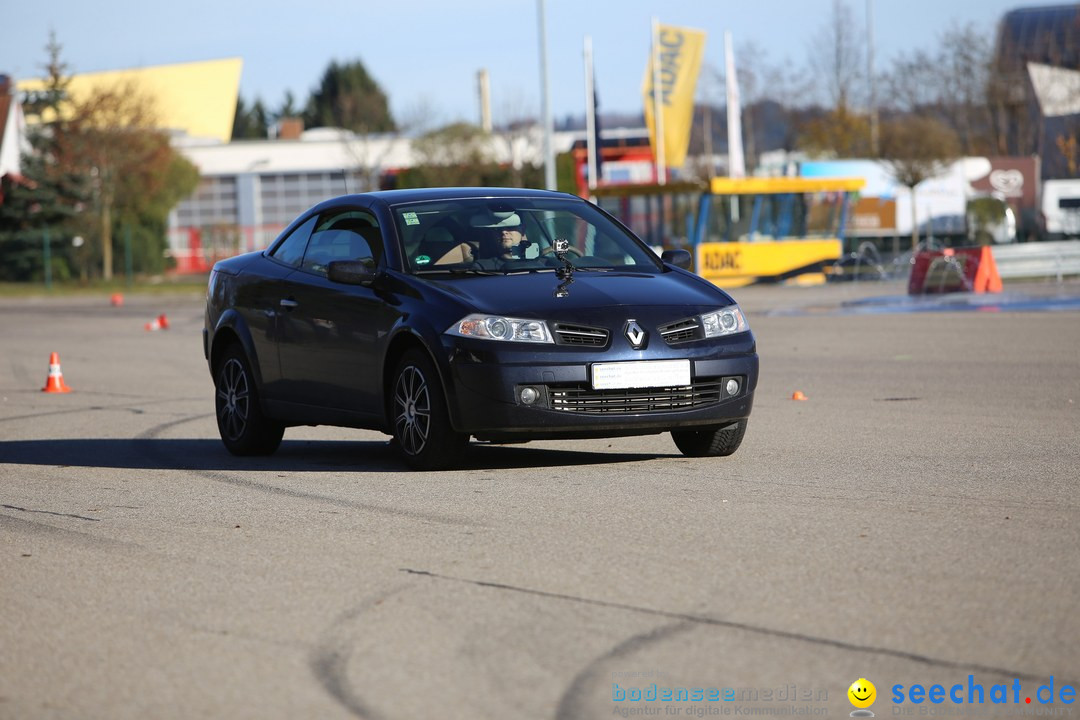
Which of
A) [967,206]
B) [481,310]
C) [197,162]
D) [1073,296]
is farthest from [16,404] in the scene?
[197,162]

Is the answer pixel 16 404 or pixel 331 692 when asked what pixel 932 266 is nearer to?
pixel 16 404

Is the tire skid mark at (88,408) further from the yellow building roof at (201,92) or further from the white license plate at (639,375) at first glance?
the yellow building roof at (201,92)

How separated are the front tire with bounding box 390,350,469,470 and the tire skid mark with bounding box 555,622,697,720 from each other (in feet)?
12.0

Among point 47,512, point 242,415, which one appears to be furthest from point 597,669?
point 242,415

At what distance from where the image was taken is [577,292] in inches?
339

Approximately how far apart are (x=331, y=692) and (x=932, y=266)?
1052 inches

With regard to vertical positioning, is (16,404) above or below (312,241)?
below

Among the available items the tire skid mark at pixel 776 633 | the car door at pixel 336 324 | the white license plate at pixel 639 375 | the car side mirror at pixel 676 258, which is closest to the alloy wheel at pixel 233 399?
the car door at pixel 336 324

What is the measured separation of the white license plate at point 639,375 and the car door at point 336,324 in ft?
4.18

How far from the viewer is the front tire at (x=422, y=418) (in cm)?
853

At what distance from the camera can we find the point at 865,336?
20359 millimetres

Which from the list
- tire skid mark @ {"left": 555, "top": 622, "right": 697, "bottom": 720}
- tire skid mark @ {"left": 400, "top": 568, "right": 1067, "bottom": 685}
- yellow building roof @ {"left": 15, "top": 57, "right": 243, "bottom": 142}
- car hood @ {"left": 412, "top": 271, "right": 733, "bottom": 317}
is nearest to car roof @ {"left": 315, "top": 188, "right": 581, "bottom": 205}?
car hood @ {"left": 412, "top": 271, "right": 733, "bottom": 317}

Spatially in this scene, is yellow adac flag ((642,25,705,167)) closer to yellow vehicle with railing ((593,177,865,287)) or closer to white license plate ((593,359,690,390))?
yellow vehicle with railing ((593,177,865,287))

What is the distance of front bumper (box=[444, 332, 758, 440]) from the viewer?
8.24m
